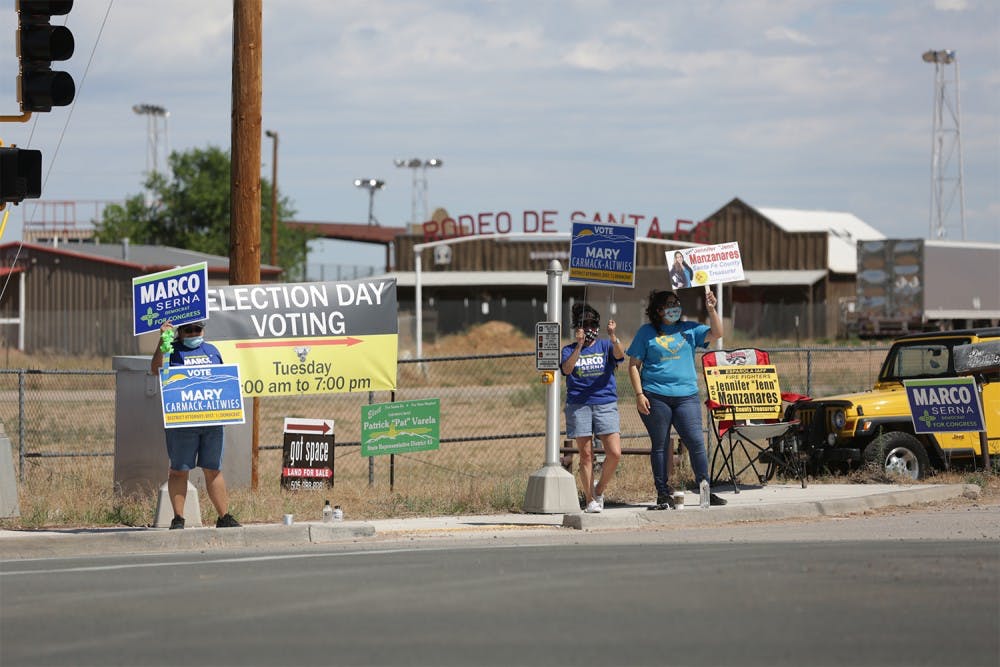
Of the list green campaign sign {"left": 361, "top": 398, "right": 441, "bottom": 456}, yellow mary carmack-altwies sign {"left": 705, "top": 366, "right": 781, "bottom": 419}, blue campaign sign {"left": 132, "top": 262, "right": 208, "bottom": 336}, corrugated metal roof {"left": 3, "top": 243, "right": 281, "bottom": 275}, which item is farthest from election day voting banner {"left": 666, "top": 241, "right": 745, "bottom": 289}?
corrugated metal roof {"left": 3, "top": 243, "right": 281, "bottom": 275}

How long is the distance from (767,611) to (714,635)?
2.21 ft

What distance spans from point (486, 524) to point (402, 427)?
133 inches

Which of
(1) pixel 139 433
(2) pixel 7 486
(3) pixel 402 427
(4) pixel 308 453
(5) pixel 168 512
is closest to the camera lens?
(5) pixel 168 512

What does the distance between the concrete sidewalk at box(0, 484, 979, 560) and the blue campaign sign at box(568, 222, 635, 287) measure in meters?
2.21

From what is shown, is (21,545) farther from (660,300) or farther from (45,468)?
(45,468)

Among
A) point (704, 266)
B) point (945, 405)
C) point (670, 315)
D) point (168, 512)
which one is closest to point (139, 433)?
point (168, 512)

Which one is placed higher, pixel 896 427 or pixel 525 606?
pixel 896 427

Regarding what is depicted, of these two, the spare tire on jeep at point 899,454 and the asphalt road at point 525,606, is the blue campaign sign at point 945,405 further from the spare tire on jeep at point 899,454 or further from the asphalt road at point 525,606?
the asphalt road at point 525,606

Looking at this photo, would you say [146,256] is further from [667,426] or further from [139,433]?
[667,426]

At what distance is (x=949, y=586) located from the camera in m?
7.90

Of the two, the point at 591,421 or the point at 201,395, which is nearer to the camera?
the point at 201,395

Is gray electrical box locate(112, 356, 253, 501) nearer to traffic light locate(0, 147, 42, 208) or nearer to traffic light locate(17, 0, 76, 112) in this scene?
traffic light locate(0, 147, 42, 208)

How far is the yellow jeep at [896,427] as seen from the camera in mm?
15367

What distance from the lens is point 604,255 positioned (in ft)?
43.5
